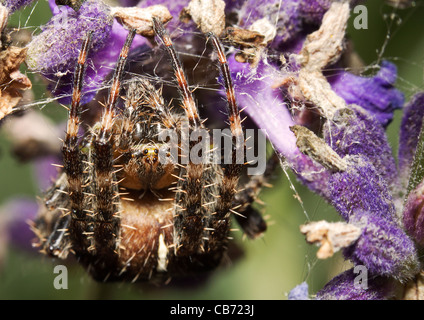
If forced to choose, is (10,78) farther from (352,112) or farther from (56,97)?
(352,112)

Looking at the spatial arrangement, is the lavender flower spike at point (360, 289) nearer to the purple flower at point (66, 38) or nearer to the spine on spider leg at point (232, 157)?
the spine on spider leg at point (232, 157)

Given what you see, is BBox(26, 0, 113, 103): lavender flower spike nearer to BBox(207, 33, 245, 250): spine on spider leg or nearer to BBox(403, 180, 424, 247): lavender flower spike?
BBox(207, 33, 245, 250): spine on spider leg

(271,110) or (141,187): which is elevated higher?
(271,110)

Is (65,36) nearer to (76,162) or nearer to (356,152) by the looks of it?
(76,162)
